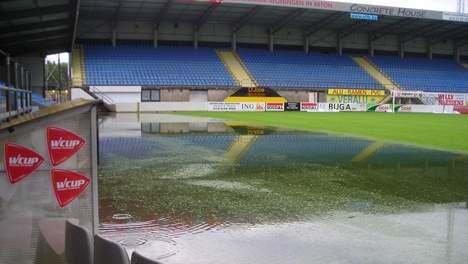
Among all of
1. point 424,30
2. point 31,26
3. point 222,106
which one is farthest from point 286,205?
point 424,30

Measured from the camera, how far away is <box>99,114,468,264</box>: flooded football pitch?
6.16 meters

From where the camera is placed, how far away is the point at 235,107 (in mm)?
52281

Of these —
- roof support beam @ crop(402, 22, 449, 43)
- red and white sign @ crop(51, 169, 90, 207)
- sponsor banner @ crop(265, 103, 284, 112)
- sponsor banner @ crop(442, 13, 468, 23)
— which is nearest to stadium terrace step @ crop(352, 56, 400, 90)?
roof support beam @ crop(402, 22, 449, 43)

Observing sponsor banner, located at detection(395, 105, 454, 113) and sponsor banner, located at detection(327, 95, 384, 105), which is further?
sponsor banner, located at detection(327, 95, 384, 105)

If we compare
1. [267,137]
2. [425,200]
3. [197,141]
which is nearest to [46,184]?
[425,200]

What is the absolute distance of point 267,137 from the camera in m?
21.8

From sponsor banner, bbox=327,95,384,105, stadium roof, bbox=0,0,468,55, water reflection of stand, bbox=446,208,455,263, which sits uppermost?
stadium roof, bbox=0,0,468,55

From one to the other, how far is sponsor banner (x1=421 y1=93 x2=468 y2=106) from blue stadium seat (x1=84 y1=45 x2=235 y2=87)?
2174cm

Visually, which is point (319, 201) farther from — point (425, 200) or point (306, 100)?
point (306, 100)

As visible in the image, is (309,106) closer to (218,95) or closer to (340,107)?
(340,107)

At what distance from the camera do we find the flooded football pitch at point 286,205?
6156 millimetres

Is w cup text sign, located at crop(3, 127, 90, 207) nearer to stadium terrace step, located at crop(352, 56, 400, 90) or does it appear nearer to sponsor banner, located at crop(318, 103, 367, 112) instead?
sponsor banner, located at crop(318, 103, 367, 112)

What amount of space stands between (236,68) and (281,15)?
7.23 metres

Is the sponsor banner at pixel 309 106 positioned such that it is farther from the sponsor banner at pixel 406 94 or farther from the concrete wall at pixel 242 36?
the concrete wall at pixel 242 36
